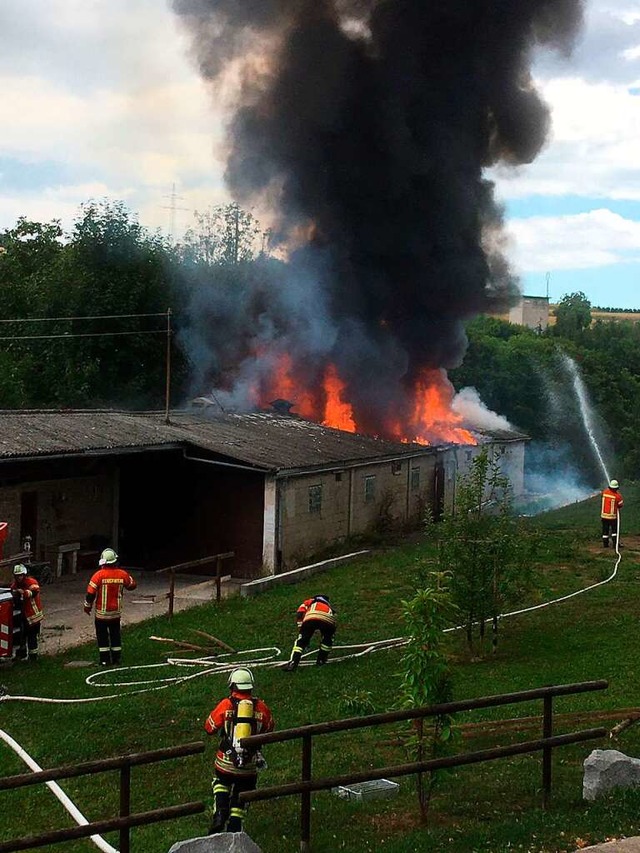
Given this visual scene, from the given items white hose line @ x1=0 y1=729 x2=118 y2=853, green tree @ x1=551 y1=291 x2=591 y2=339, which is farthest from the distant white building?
white hose line @ x1=0 y1=729 x2=118 y2=853

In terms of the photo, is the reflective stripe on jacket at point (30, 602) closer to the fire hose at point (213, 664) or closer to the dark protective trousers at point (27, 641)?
the dark protective trousers at point (27, 641)

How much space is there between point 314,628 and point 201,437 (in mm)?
11712

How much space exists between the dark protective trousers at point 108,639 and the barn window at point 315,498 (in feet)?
34.7

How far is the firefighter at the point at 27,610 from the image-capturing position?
577 inches

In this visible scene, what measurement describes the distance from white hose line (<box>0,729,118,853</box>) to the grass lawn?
14 centimetres

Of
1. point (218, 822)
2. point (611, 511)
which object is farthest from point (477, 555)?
point (611, 511)

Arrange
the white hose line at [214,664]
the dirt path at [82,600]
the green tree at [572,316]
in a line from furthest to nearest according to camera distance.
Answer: the green tree at [572,316] < the dirt path at [82,600] < the white hose line at [214,664]

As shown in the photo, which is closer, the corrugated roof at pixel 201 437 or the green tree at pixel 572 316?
the corrugated roof at pixel 201 437

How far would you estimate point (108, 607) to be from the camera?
1433 centimetres

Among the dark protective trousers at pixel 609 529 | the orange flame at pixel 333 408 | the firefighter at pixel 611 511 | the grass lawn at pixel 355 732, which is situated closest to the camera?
the grass lawn at pixel 355 732

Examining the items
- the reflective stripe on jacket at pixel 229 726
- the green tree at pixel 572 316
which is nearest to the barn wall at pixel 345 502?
the reflective stripe on jacket at pixel 229 726

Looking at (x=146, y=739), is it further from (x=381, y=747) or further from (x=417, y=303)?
(x=417, y=303)

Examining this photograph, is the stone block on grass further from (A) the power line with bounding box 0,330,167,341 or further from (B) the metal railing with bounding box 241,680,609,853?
(A) the power line with bounding box 0,330,167,341

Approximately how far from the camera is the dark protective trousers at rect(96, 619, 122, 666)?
1434 centimetres
